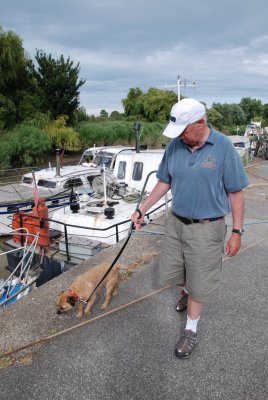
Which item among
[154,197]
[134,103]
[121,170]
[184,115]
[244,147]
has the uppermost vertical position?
[134,103]

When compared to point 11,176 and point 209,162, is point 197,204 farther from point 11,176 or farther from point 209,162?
point 11,176

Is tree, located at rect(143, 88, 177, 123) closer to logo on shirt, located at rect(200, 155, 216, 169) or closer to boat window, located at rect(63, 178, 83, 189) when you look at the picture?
boat window, located at rect(63, 178, 83, 189)

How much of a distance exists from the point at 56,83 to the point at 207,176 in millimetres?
26978

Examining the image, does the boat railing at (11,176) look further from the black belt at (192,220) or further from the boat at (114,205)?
the black belt at (192,220)

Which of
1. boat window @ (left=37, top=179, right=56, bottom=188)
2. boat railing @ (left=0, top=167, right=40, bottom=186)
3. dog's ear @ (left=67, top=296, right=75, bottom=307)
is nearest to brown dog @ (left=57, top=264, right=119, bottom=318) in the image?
dog's ear @ (left=67, top=296, right=75, bottom=307)

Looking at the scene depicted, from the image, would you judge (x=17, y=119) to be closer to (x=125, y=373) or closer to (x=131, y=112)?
(x=131, y=112)

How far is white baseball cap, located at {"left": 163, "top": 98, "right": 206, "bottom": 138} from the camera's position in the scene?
265cm

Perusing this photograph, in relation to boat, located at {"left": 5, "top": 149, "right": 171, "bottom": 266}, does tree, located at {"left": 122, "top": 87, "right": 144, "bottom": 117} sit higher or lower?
higher

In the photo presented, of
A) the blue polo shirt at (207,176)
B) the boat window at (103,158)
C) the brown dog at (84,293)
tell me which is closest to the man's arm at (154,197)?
the blue polo shirt at (207,176)

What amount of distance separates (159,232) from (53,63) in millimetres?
24097

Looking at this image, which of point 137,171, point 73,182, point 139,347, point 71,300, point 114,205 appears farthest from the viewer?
point 73,182

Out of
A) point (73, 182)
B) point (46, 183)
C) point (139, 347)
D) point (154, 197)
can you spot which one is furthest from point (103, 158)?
point (139, 347)

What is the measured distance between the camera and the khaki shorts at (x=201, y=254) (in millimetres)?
2873

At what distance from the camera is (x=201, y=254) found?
2.88 meters
